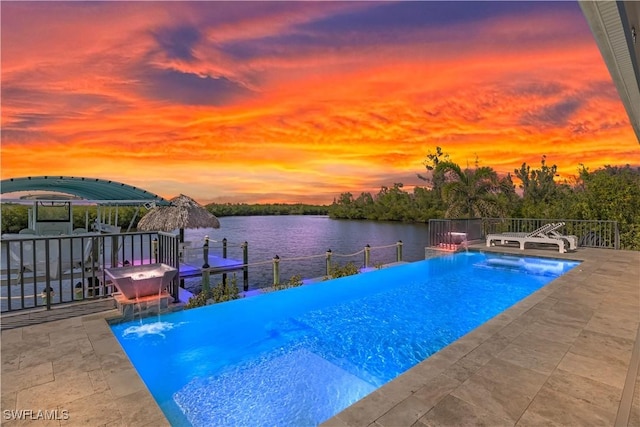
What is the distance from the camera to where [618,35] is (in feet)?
Answer: 6.60

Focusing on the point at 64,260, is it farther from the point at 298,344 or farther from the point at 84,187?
the point at 298,344

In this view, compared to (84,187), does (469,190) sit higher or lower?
higher

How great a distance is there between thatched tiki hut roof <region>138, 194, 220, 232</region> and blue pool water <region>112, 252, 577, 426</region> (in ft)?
21.9

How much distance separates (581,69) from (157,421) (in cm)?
1520

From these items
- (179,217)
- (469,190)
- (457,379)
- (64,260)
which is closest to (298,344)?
(457,379)

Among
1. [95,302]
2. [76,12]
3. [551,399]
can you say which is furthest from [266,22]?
[551,399]

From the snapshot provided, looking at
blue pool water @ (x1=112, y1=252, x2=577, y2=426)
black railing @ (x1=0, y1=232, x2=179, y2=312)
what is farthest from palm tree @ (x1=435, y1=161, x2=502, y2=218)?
black railing @ (x1=0, y1=232, x2=179, y2=312)

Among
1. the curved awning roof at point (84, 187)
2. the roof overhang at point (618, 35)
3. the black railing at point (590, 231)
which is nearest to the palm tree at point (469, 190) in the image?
the black railing at point (590, 231)

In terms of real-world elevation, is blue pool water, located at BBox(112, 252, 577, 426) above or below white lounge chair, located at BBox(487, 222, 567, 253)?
below

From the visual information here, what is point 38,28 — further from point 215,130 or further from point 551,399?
point 551,399

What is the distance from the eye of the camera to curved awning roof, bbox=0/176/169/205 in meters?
8.06

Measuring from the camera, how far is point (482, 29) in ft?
37.2

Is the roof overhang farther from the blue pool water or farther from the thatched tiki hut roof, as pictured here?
the thatched tiki hut roof

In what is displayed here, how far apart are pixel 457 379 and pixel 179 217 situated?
11.4 m
